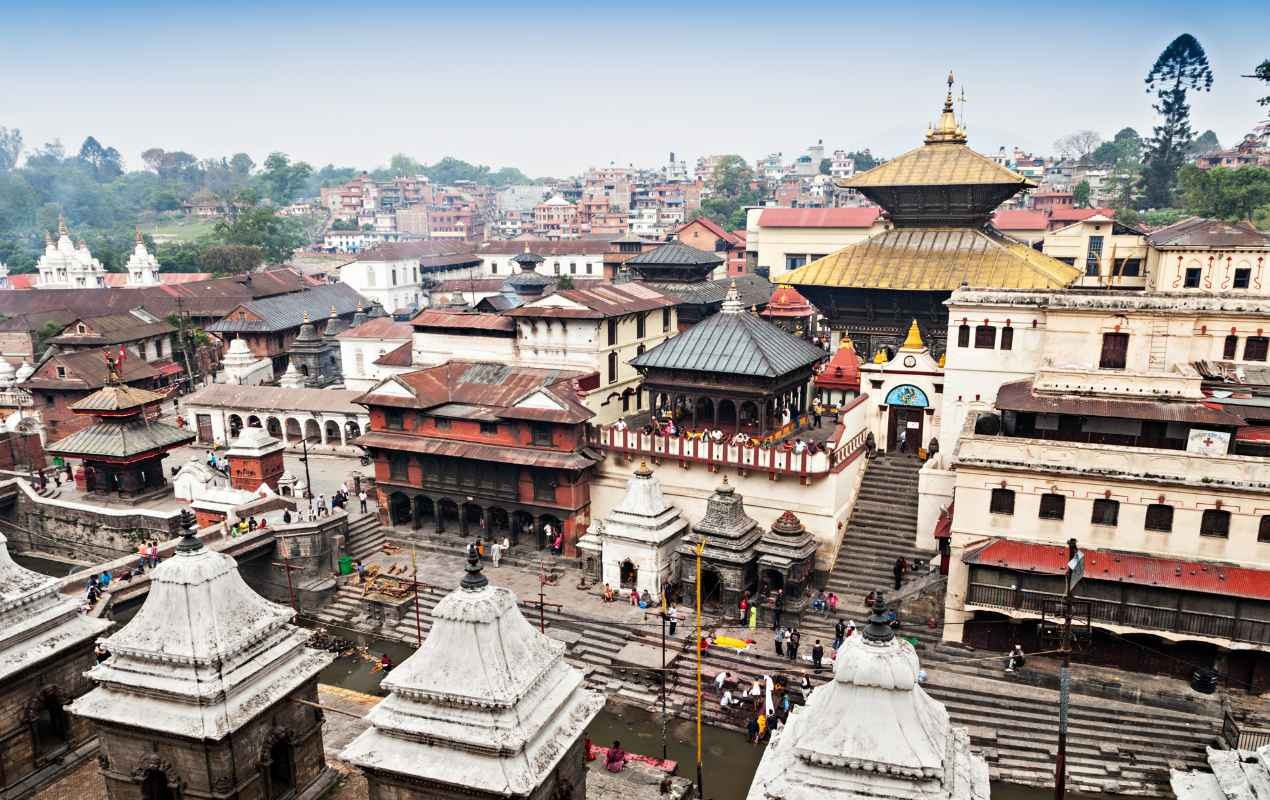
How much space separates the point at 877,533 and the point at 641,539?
8745 millimetres

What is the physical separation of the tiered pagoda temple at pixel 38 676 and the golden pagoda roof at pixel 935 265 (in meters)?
30.2

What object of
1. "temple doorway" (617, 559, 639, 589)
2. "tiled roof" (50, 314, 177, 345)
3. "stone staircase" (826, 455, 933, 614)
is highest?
"tiled roof" (50, 314, 177, 345)

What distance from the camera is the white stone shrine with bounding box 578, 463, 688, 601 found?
30.8 meters

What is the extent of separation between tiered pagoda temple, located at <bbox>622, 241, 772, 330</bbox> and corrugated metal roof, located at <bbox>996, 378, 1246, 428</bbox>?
2157 cm

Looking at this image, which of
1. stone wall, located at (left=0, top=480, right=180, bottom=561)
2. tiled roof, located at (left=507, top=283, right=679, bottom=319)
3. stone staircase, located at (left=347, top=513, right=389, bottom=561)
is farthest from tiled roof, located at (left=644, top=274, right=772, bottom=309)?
stone wall, located at (left=0, top=480, right=180, bottom=561)

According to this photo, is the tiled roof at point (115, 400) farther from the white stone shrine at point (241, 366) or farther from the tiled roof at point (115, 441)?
the white stone shrine at point (241, 366)

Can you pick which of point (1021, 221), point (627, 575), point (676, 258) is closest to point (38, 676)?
point (627, 575)

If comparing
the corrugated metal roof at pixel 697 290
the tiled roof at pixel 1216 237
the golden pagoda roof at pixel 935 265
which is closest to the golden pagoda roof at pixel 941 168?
the golden pagoda roof at pixel 935 265

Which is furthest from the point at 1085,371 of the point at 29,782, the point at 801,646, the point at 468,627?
the point at 29,782

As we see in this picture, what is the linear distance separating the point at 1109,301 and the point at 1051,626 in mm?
11116

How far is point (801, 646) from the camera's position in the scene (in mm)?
27734

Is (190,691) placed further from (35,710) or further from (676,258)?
(676,258)

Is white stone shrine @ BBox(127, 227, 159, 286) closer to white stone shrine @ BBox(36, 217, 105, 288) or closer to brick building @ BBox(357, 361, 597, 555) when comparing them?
white stone shrine @ BBox(36, 217, 105, 288)

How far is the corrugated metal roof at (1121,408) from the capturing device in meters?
25.3
